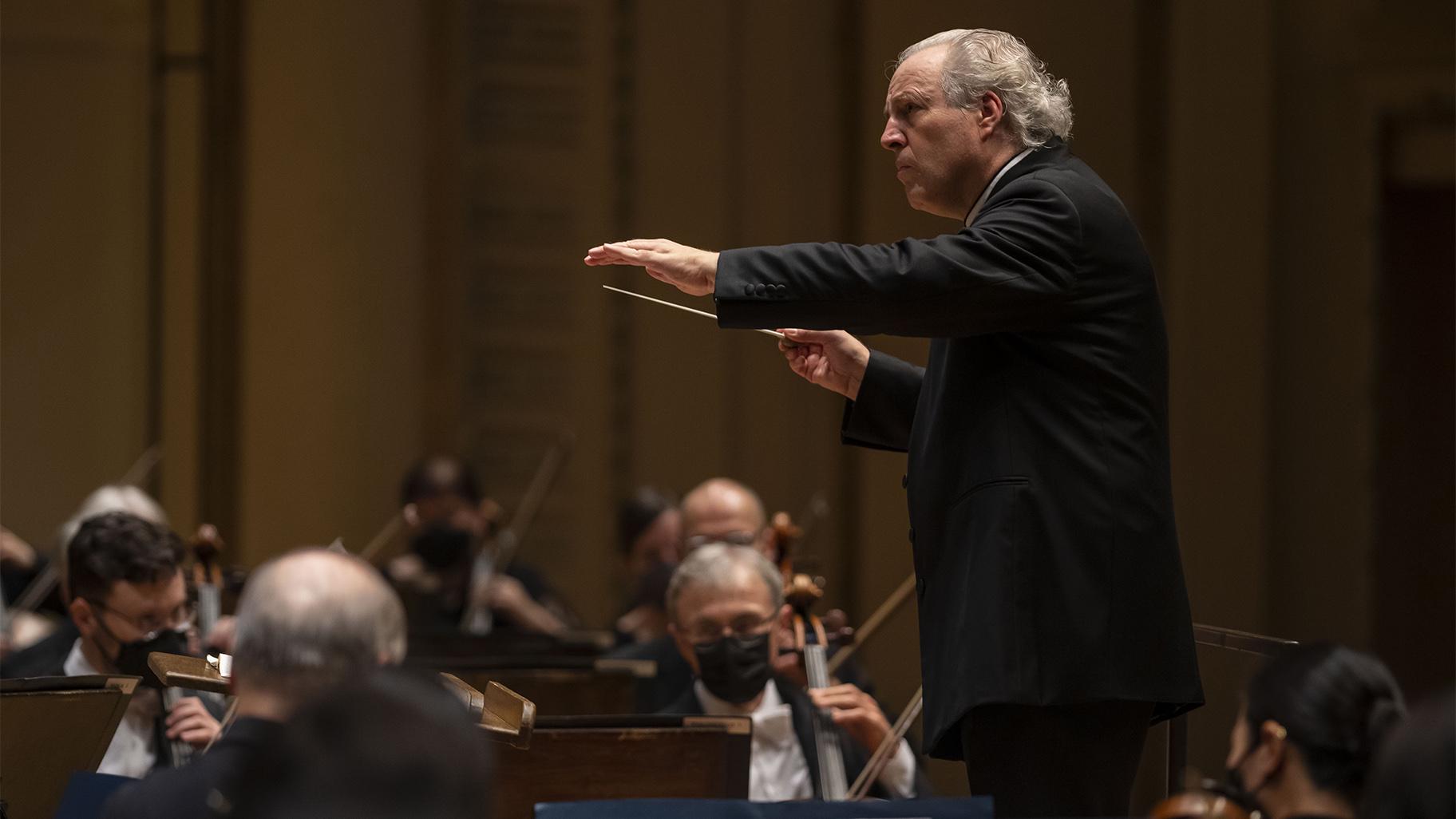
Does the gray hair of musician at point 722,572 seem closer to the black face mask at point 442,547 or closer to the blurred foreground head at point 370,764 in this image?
the blurred foreground head at point 370,764

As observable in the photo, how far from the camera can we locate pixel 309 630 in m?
2.04

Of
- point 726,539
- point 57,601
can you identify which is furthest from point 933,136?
point 57,601

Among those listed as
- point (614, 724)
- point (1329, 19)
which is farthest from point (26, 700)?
point (1329, 19)

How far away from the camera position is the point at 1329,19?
24.8 feet

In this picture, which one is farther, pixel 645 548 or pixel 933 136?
pixel 645 548

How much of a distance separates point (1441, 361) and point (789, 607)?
4939 mm

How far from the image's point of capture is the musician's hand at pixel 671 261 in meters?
2.46

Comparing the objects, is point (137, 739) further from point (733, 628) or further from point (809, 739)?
point (809, 739)

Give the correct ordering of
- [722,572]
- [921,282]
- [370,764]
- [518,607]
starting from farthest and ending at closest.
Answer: [518,607] < [722,572] < [921,282] < [370,764]

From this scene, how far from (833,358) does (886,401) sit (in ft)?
0.36

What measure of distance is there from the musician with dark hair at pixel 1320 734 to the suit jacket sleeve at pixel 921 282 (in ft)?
2.06

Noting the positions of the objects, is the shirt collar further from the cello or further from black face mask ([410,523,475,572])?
black face mask ([410,523,475,572])

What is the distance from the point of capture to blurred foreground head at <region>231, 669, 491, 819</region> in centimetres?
153

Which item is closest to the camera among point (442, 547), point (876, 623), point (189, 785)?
point (189, 785)
